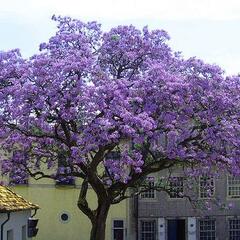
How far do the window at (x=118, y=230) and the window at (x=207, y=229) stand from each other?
15.8 ft

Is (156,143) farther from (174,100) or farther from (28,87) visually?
(28,87)

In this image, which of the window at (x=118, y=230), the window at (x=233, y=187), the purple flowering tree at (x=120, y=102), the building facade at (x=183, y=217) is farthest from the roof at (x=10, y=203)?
the window at (x=233, y=187)

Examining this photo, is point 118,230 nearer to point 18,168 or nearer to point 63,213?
point 63,213

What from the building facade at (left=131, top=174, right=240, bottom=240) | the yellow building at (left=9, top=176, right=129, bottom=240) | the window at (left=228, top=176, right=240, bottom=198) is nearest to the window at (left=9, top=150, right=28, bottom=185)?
the yellow building at (left=9, top=176, right=129, bottom=240)

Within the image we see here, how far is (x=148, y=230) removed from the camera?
37.7m

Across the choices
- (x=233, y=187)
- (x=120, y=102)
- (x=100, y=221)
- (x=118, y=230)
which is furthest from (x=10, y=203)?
(x=233, y=187)

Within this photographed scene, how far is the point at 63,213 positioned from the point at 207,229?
8.79m

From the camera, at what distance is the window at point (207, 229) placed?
37.9 m

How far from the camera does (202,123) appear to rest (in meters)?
19.8

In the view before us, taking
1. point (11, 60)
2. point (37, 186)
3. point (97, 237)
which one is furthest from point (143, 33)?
point (37, 186)

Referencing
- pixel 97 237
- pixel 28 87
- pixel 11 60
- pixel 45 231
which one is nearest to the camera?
pixel 28 87

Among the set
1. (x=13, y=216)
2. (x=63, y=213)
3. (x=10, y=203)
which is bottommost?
(x=63, y=213)

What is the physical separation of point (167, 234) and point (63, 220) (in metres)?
6.31

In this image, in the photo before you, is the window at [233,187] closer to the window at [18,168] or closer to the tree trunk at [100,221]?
the tree trunk at [100,221]
